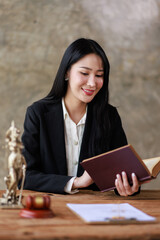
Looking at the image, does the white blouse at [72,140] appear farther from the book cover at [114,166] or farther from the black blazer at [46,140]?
the book cover at [114,166]

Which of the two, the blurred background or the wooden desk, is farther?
the blurred background

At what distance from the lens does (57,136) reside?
2.26 metres

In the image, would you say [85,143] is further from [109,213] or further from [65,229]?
[65,229]

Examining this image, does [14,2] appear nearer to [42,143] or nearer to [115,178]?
[42,143]

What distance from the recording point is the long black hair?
A: 227cm

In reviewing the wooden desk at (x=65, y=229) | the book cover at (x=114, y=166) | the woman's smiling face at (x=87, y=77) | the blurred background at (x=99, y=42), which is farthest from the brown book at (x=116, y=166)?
the blurred background at (x=99, y=42)

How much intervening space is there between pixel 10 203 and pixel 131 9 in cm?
324

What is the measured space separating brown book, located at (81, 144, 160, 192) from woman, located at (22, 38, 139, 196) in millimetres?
384

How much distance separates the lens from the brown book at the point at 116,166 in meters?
1.65

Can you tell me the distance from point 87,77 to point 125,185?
2.45 feet

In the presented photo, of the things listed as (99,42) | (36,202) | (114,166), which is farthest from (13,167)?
(99,42)

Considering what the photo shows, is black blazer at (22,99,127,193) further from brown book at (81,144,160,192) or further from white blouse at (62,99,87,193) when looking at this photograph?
brown book at (81,144,160,192)

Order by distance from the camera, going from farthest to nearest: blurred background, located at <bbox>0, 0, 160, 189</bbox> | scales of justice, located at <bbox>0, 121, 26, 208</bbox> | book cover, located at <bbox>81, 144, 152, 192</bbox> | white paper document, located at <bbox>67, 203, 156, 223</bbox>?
blurred background, located at <bbox>0, 0, 160, 189</bbox>
book cover, located at <bbox>81, 144, 152, 192</bbox>
scales of justice, located at <bbox>0, 121, 26, 208</bbox>
white paper document, located at <bbox>67, 203, 156, 223</bbox>

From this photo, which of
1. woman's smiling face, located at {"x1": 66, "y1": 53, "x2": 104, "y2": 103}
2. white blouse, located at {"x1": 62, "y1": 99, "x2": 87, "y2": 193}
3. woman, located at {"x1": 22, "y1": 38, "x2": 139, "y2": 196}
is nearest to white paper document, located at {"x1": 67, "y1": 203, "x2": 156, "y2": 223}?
woman, located at {"x1": 22, "y1": 38, "x2": 139, "y2": 196}
